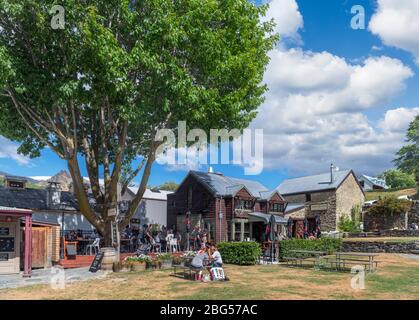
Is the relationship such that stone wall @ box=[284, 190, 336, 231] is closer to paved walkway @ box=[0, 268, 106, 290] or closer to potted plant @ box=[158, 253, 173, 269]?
potted plant @ box=[158, 253, 173, 269]

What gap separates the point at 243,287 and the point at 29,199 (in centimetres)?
1647

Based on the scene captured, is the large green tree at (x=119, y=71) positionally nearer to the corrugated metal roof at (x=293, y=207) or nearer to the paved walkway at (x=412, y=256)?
the paved walkway at (x=412, y=256)

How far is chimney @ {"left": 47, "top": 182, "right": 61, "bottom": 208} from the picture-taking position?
25483mm

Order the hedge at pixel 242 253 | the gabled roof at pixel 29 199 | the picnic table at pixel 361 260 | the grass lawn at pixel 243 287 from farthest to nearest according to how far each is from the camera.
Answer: the gabled roof at pixel 29 199, the hedge at pixel 242 253, the picnic table at pixel 361 260, the grass lawn at pixel 243 287

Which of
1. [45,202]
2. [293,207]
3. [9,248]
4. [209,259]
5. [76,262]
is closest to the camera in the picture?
[209,259]

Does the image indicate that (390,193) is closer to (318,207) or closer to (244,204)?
(318,207)

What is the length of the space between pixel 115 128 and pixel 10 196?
9.08 m

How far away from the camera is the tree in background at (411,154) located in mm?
66312

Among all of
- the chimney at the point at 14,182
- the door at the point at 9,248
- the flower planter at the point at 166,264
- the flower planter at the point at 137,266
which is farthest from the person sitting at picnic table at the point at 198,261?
the chimney at the point at 14,182

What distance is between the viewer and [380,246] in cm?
2984

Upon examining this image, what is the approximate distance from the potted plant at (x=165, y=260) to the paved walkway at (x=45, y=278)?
304 centimetres

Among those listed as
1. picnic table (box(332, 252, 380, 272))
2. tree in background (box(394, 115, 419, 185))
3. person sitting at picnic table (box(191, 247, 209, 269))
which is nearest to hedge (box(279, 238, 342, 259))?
picnic table (box(332, 252, 380, 272))

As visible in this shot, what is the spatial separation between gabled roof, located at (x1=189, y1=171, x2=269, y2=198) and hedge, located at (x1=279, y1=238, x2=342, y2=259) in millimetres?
10389

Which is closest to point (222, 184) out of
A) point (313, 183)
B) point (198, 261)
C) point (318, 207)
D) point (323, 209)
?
point (318, 207)
